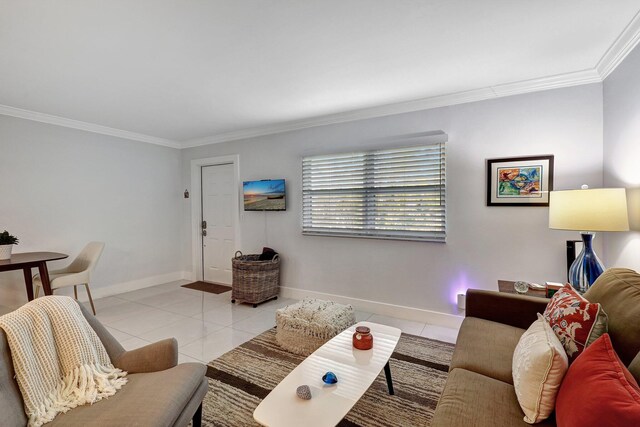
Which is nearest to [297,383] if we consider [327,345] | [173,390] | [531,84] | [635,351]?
[327,345]

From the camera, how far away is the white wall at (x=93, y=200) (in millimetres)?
3480

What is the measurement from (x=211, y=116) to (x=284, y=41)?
199 cm

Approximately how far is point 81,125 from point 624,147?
566cm

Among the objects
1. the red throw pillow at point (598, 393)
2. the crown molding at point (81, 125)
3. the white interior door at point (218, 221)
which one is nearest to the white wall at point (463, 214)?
the white interior door at point (218, 221)

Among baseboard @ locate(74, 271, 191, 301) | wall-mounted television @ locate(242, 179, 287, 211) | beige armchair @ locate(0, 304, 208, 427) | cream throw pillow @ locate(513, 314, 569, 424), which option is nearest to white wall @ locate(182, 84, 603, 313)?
wall-mounted television @ locate(242, 179, 287, 211)

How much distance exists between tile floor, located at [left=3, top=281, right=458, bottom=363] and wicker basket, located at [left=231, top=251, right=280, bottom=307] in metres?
0.12

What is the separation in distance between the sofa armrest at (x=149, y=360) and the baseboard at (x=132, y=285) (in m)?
3.27

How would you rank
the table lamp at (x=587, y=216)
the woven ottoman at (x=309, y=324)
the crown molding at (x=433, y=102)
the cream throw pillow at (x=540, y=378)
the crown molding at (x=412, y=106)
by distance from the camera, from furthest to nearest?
the crown molding at (x=433, y=102) < the woven ottoman at (x=309, y=324) < the crown molding at (x=412, y=106) < the table lamp at (x=587, y=216) < the cream throw pillow at (x=540, y=378)

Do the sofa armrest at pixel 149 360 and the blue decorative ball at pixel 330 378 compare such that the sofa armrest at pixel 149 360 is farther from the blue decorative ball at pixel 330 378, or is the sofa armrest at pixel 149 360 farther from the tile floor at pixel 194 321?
the tile floor at pixel 194 321

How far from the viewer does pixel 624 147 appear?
2.16 meters

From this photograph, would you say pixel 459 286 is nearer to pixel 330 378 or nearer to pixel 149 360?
pixel 330 378

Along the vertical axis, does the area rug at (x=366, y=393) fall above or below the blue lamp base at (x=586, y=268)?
below

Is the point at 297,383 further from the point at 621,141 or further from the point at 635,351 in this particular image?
the point at 621,141

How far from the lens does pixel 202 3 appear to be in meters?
1.68
